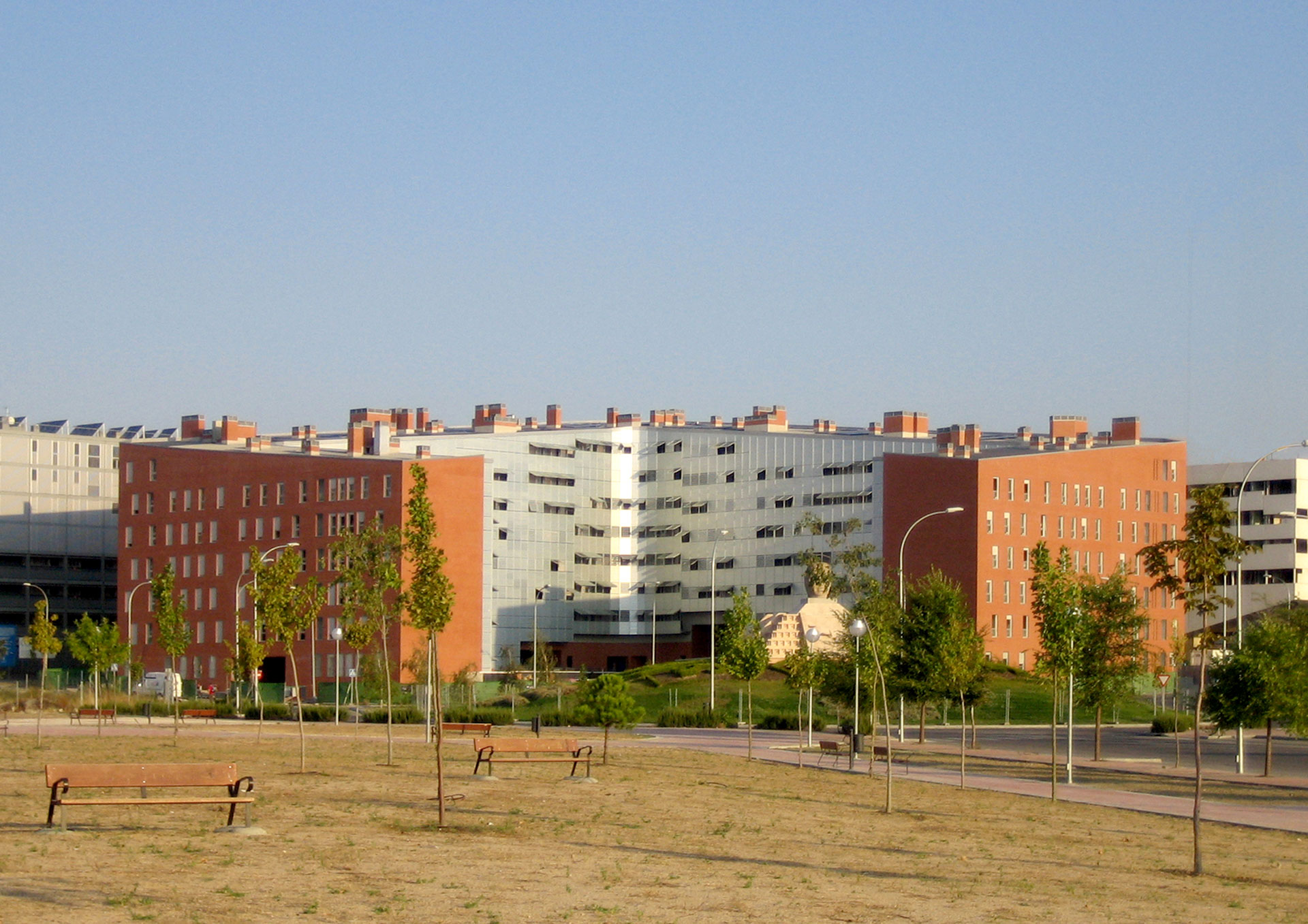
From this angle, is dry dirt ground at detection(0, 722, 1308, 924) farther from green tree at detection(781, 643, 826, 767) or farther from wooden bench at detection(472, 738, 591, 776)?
green tree at detection(781, 643, 826, 767)

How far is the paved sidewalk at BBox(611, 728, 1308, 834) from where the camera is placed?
2803cm

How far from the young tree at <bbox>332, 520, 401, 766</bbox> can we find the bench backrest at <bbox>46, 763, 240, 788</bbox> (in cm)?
579

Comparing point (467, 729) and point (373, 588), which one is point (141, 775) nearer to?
point (467, 729)

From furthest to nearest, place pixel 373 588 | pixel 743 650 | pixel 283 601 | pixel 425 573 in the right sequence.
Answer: pixel 373 588, pixel 743 650, pixel 283 601, pixel 425 573

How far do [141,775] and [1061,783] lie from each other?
21747mm

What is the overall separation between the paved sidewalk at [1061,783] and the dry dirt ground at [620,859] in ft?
4.43

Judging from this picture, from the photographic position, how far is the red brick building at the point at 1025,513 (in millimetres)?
102938

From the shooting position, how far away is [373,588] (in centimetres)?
6081

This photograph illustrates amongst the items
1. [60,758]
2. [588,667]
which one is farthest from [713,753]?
[588,667]

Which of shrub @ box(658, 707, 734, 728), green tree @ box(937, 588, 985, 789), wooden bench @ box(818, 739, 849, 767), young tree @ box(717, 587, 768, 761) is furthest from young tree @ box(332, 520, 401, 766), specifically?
green tree @ box(937, 588, 985, 789)

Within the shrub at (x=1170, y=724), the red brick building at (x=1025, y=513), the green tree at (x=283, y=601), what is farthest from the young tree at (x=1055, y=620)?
the red brick building at (x=1025, y=513)

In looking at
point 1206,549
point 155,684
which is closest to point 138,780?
point 1206,549

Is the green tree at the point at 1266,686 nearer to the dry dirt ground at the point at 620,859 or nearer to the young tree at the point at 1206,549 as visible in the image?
the dry dirt ground at the point at 620,859

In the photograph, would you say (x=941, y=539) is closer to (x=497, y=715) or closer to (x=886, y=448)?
(x=886, y=448)
